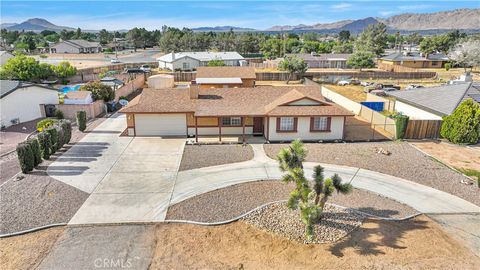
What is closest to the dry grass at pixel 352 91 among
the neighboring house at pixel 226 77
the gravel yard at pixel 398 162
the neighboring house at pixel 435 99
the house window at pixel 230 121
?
the neighboring house at pixel 435 99

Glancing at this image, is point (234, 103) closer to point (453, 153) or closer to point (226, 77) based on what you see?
point (453, 153)

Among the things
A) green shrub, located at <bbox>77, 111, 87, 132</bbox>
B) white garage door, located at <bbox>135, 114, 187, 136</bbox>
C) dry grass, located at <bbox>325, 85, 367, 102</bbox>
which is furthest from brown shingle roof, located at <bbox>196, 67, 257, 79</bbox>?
green shrub, located at <bbox>77, 111, 87, 132</bbox>

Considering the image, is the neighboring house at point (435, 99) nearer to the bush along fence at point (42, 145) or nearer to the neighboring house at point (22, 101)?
the bush along fence at point (42, 145)

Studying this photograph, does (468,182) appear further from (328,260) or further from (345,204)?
(328,260)

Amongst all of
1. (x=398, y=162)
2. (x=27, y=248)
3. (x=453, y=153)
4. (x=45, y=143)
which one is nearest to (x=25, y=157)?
(x=45, y=143)

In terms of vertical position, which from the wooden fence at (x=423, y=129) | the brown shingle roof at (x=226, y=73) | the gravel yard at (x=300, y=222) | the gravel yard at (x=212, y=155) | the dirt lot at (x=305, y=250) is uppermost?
the brown shingle roof at (x=226, y=73)

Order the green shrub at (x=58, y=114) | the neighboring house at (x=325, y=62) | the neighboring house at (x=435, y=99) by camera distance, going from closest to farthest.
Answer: the neighboring house at (x=435, y=99) < the green shrub at (x=58, y=114) < the neighboring house at (x=325, y=62)
